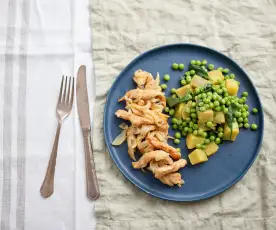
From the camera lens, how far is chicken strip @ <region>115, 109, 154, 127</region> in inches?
86.7

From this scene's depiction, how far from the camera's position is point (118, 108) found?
2.34m

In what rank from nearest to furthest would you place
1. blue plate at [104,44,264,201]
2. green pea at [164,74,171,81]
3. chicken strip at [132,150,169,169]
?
1. chicken strip at [132,150,169,169]
2. blue plate at [104,44,264,201]
3. green pea at [164,74,171,81]

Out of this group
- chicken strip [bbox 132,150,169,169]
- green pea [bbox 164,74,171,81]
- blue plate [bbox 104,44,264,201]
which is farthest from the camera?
green pea [bbox 164,74,171,81]

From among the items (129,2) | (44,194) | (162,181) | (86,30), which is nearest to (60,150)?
(44,194)

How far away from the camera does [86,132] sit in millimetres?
2375

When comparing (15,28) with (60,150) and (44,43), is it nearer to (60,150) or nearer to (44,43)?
(44,43)

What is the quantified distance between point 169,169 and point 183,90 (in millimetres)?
487

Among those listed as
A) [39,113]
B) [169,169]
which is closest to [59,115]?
[39,113]

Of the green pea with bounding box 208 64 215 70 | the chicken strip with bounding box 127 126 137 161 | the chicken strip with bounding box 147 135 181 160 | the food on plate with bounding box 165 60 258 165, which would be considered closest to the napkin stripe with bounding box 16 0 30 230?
the chicken strip with bounding box 127 126 137 161

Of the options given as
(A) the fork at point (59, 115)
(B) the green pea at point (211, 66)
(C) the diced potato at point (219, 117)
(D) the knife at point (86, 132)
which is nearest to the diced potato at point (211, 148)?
(C) the diced potato at point (219, 117)

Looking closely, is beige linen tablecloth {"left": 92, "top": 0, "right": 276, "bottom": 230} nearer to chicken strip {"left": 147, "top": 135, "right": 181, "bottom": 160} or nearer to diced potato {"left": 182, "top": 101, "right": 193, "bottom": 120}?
chicken strip {"left": 147, "top": 135, "right": 181, "bottom": 160}

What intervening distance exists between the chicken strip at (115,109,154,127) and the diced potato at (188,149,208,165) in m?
0.31

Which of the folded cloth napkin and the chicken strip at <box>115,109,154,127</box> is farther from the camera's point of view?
the folded cloth napkin

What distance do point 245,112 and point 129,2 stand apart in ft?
3.53
